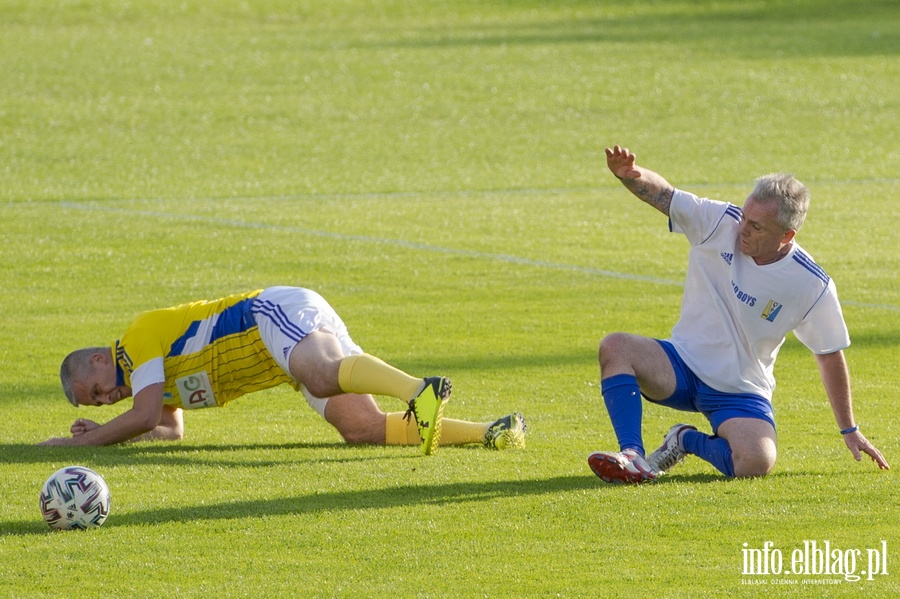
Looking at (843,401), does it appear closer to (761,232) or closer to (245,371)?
(761,232)

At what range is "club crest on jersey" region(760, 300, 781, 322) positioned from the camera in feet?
22.3

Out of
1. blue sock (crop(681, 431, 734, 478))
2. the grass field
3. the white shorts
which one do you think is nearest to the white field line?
the grass field

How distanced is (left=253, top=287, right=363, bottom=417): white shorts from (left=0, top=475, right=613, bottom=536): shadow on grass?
1.14 meters

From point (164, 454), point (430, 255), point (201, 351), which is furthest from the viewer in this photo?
point (430, 255)

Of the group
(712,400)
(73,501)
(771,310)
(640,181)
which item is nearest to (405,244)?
(712,400)

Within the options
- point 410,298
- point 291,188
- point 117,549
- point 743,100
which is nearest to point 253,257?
point 410,298

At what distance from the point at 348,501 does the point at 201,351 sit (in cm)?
158

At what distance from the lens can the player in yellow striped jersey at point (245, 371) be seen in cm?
741

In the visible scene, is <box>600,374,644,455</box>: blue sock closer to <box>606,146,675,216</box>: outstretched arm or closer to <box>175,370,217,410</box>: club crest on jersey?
<box>606,146,675,216</box>: outstretched arm

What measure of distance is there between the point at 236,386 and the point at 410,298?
16.5 ft

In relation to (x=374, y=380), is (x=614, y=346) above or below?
above

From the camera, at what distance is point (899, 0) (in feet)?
137

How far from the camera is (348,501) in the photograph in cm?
646

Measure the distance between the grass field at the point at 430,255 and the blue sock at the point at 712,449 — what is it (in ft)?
0.41
